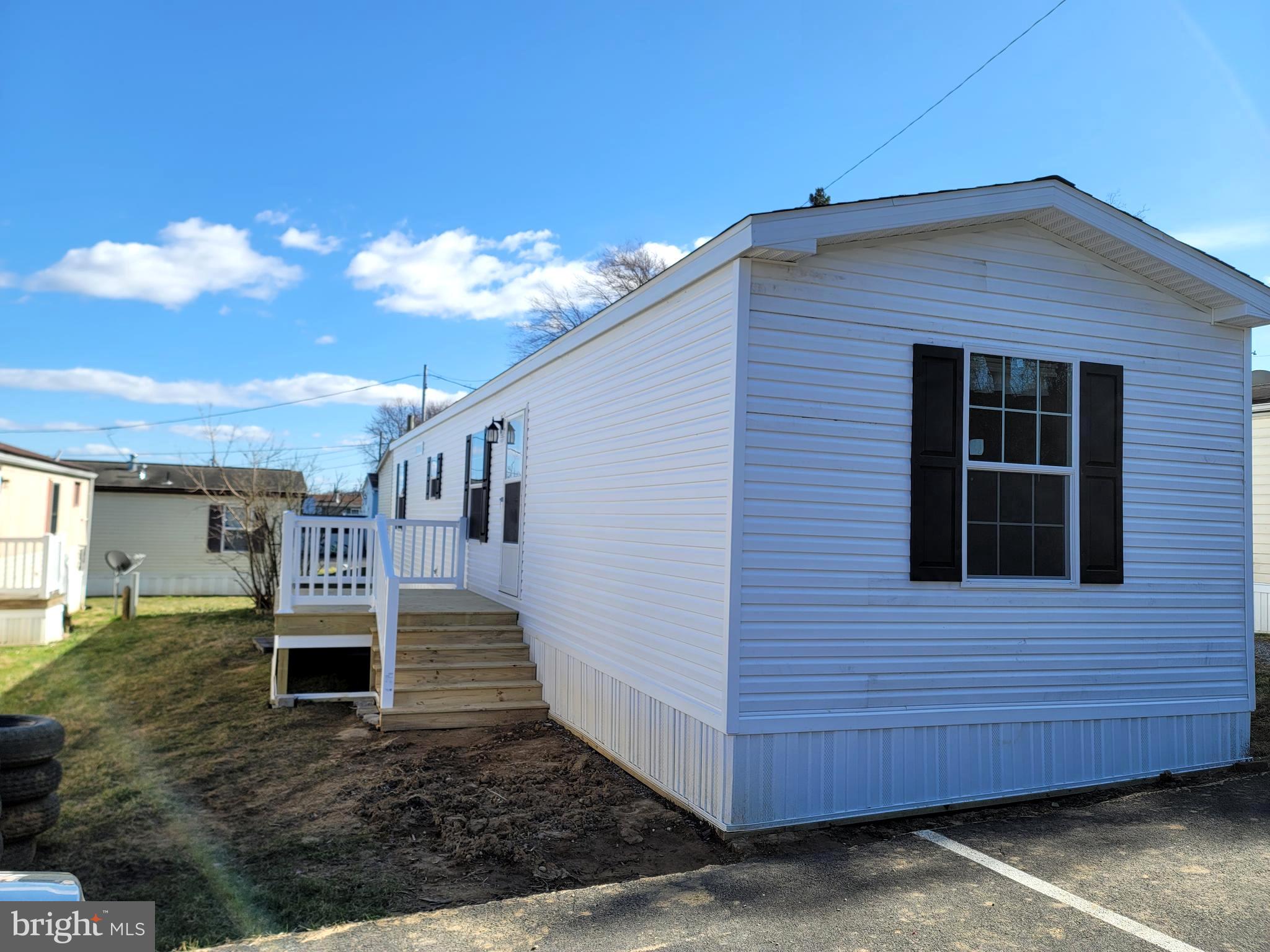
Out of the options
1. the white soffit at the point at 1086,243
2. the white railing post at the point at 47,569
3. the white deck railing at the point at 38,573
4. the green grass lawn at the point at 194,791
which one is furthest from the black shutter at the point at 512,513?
the white railing post at the point at 47,569

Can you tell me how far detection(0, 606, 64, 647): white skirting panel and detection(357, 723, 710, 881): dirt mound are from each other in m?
9.83

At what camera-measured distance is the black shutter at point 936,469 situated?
16.4ft

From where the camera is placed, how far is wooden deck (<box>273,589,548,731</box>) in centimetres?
712

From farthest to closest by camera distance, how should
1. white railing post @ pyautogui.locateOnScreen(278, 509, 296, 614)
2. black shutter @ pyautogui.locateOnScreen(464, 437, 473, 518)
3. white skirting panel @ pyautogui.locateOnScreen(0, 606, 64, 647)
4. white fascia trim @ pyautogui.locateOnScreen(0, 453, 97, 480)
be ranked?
white fascia trim @ pyautogui.locateOnScreen(0, 453, 97, 480)
white skirting panel @ pyautogui.locateOnScreen(0, 606, 64, 647)
black shutter @ pyautogui.locateOnScreen(464, 437, 473, 518)
white railing post @ pyautogui.locateOnScreen(278, 509, 296, 614)

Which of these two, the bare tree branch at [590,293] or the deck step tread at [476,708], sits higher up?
the bare tree branch at [590,293]

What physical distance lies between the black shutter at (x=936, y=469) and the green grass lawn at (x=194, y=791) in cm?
345

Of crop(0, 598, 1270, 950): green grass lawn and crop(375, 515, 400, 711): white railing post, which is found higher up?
crop(375, 515, 400, 711): white railing post

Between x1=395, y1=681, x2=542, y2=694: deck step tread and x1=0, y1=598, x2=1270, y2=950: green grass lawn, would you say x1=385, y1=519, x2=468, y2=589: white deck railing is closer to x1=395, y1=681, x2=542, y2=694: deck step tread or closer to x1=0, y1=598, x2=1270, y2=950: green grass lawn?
x1=395, y1=681, x2=542, y2=694: deck step tread

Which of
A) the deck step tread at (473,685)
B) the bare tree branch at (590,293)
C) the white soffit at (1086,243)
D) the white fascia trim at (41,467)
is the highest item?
the bare tree branch at (590,293)

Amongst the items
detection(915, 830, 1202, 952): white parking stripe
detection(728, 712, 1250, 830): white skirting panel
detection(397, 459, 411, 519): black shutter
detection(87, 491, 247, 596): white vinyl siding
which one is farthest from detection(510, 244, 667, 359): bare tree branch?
detection(915, 830, 1202, 952): white parking stripe

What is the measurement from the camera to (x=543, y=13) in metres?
10.6

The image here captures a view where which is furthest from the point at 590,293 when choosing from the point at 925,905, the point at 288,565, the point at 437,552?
the point at 925,905

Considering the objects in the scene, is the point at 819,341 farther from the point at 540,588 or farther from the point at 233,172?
the point at 233,172

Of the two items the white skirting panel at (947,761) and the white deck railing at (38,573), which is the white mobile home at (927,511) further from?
the white deck railing at (38,573)
